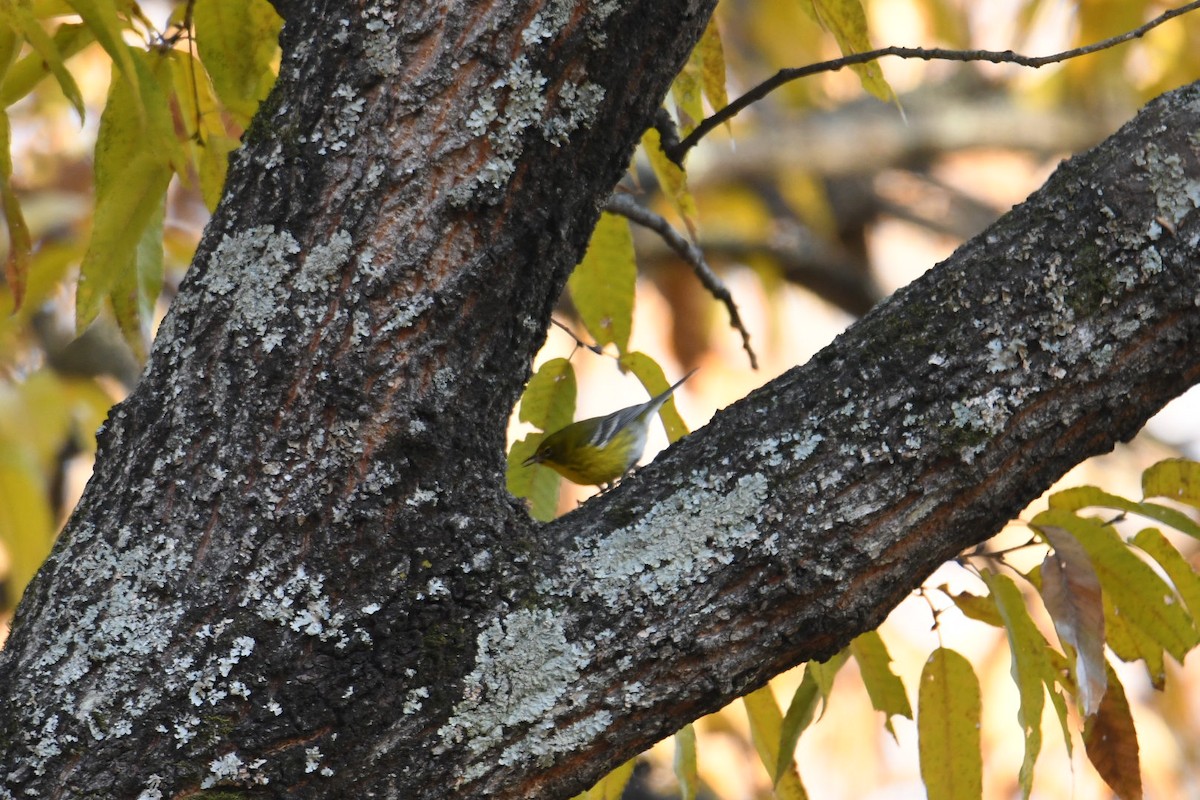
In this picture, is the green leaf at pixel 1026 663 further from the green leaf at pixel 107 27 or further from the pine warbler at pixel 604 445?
the pine warbler at pixel 604 445

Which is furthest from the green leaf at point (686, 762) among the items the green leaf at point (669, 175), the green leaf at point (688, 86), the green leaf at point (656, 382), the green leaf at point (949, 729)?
the green leaf at point (688, 86)

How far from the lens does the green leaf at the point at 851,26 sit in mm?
1533

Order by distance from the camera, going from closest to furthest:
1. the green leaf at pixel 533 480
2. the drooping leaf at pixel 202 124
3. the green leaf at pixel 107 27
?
the green leaf at pixel 107 27 < the drooping leaf at pixel 202 124 < the green leaf at pixel 533 480

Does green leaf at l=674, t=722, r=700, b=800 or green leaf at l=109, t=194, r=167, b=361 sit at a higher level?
green leaf at l=109, t=194, r=167, b=361

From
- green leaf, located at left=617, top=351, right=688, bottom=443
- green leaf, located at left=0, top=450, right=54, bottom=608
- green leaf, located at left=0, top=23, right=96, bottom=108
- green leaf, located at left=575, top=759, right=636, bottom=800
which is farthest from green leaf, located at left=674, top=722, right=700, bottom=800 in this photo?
green leaf, located at left=0, top=450, right=54, bottom=608

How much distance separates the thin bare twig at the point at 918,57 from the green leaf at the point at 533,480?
0.52 metres

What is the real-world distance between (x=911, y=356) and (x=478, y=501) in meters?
0.52

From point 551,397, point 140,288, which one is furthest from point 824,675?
point 140,288

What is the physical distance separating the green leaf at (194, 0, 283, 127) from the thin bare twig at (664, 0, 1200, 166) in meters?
0.60

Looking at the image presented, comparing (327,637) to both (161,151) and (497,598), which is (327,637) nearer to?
(497,598)

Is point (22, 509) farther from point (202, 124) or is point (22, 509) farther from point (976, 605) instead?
point (976, 605)

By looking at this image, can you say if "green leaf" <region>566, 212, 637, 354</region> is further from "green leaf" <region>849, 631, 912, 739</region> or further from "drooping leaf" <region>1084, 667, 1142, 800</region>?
"drooping leaf" <region>1084, 667, 1142, 800</region>

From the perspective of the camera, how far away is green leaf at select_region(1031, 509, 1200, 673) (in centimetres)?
149

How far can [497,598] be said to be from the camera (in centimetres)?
121
